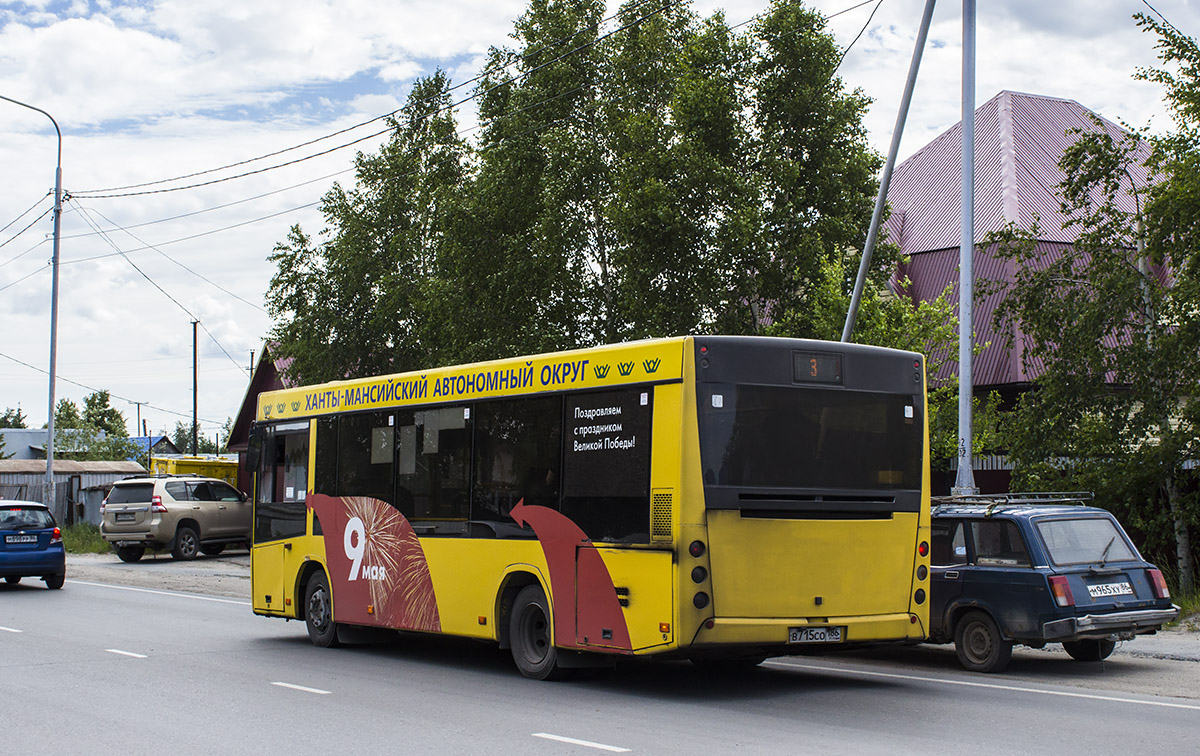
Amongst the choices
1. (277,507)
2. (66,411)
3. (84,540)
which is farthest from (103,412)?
(277,507)

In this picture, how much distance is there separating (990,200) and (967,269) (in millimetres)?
20451

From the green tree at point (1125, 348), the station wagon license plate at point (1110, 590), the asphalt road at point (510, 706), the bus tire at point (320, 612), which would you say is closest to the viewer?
the asphalt road at point (510, 706)

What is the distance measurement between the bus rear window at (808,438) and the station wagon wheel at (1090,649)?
122 inches

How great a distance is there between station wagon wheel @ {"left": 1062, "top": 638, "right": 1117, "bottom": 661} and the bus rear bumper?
2540mm

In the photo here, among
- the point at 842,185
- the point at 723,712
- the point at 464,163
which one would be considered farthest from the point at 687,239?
the point at 723,712

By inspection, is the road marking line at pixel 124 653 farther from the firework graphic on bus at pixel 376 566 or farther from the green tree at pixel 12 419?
the green tree at pixel 12 419

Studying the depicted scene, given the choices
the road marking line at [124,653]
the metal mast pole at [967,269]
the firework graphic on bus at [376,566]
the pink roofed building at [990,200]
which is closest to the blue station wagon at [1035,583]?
the metal mast pole at [967,269]

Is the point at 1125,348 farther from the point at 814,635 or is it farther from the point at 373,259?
the point at 373,259

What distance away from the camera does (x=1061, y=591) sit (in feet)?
38.0

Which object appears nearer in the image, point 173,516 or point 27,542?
point 27,542

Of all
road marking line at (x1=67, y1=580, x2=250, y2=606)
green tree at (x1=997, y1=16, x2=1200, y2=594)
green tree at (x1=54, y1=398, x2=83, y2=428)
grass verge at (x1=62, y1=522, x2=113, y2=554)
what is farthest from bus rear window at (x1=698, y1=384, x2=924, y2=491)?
green tree at (x1=54, y1=398, x2=83, y2=428)

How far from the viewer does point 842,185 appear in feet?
93.5

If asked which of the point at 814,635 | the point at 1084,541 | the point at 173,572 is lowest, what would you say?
the point at 173,572

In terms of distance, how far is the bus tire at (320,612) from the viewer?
14719 mm
